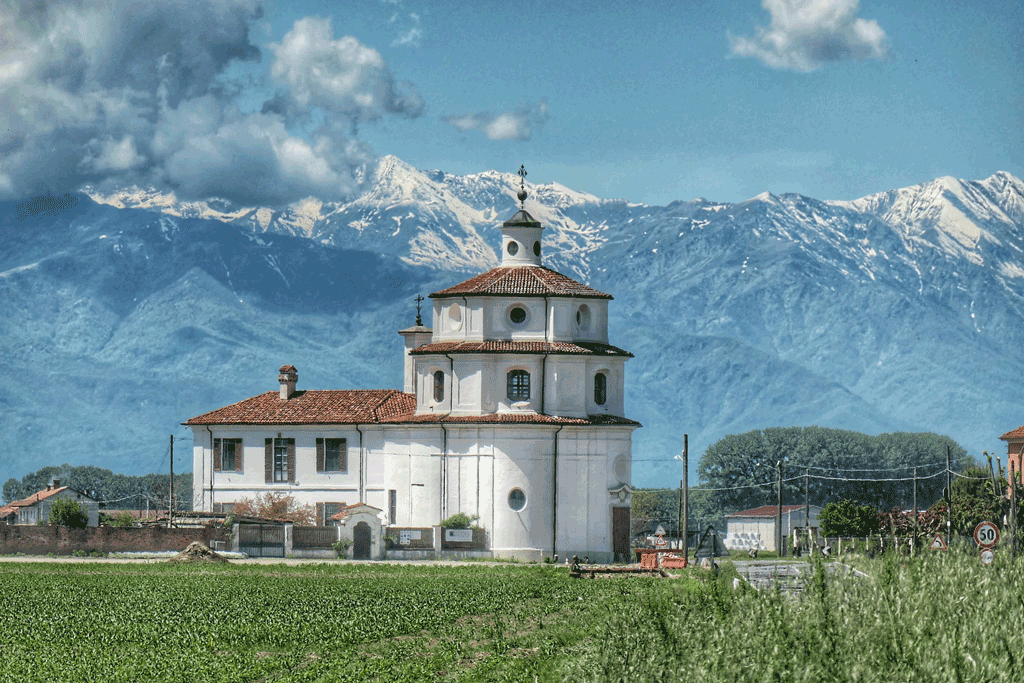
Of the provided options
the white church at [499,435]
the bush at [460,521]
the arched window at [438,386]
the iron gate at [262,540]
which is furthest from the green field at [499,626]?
the arched window at [438,386]

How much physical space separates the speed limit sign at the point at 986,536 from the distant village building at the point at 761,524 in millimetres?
94080

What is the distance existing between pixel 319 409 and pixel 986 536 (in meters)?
47.7

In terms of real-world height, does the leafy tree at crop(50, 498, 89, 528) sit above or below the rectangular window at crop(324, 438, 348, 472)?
below

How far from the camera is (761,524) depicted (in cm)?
12875

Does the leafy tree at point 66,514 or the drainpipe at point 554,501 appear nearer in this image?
the drainpipe at point 554,501

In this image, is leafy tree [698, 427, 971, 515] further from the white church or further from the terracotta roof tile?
the terracotta roof tile

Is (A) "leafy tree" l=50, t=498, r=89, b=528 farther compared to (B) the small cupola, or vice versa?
(A) "leafy tree" l=50, t=498, r=89, b=528

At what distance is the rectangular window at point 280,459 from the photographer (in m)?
71.5

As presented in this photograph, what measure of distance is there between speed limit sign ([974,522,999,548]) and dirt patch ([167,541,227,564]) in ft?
114

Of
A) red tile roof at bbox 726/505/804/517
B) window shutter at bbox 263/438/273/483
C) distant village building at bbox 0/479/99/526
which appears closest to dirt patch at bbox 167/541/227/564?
window shutter at bbox 263/438/273/483

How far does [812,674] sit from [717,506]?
139 metres

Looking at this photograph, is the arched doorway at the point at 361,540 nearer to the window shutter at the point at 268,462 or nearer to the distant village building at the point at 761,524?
the window shutter at the point at 268,462

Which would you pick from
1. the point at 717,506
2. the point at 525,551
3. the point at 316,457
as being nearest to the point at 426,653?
the point at 525,551

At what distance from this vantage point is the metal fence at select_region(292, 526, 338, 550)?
6272cm
